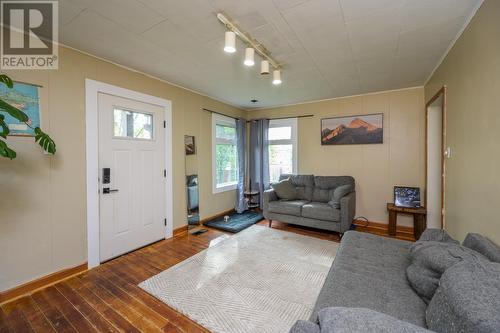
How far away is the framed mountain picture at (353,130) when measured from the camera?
3.86 metres

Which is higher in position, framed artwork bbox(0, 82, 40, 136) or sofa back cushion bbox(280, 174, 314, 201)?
framed artwork bbox(0, 82, 40, 136)

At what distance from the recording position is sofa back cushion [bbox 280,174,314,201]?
4.13 metres

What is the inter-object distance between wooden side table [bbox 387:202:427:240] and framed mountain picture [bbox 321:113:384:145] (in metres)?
1.21

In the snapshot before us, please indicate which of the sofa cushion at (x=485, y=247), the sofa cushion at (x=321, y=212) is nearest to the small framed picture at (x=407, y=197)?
the sofa cushion at (x=321, y=212)

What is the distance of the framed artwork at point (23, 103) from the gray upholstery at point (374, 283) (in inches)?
110

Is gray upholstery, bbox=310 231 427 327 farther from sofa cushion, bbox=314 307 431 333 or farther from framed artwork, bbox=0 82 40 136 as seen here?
framed artwork, bbox=0 82 40 136

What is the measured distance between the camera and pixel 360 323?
74cm

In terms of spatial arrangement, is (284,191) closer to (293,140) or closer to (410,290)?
(293,140)

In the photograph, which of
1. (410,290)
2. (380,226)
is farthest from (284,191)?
(410,290)

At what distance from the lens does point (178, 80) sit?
3.27 metres

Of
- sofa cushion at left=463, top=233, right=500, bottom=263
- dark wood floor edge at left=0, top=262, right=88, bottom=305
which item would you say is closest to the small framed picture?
sofa cushion at left=463, top=233, right=500, bottom=263

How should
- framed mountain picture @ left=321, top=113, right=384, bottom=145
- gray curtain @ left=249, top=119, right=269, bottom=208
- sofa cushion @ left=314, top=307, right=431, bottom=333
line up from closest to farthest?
1. sofa cushion @ left=314, top=307, right=431, bottom=333
2. framed mountain picture @ left=321, top=113, right=384, bottom=145
3. gray curtain @ left=249, top=119, right=269, bottom=208

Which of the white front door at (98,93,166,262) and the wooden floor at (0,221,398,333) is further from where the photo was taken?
the white front door at (98,93,166,262)

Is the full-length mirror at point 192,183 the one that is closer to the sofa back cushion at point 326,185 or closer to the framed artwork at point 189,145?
the framed artwork at point 189,145
